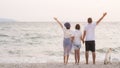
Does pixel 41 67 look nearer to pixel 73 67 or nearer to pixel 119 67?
pixel 73 67

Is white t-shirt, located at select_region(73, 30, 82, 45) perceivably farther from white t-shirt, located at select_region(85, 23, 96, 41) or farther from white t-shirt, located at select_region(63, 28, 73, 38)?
white t-shirt, located at select_region(85, 23, 96, 41)

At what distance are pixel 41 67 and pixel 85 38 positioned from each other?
2.02 meters

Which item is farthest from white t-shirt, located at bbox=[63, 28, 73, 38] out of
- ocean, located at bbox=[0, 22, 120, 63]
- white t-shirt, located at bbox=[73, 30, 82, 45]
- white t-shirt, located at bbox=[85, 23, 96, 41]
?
ocean, located at bbox=[0, 22, 120, 63]

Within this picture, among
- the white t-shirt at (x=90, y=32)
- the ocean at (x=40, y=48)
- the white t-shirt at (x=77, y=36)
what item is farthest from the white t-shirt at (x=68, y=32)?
the ocean at (x=40, y=48)

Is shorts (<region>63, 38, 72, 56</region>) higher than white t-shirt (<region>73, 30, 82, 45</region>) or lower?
lower

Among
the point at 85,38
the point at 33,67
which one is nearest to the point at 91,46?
the point at 85,38

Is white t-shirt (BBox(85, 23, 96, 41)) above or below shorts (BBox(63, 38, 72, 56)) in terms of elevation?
above

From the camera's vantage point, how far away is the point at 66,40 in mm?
13516

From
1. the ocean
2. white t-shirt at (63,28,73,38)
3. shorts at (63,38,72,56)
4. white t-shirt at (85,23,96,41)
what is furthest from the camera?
the ocean

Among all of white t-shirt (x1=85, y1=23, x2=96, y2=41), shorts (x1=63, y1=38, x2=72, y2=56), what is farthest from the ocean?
white t-shirt (x1=85, y1=23, x2=96, y2=41)

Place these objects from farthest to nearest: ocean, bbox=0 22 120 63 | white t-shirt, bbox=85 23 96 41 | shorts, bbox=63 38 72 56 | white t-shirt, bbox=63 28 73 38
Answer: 1. ocean, bbox=0 22 120 63
2. shorts, bbox=63 38 72 56
3. white t-shirt, bbox=63 28 73 38
4. white t-shirt, bbox=85 23 96 41

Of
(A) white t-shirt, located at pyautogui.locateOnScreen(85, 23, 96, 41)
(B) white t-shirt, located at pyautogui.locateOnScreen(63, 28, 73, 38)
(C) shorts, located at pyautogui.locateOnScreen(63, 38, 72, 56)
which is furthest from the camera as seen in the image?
(C) shorts, located at pyautogui.locateOnScreen(63, 38, 72, 56)

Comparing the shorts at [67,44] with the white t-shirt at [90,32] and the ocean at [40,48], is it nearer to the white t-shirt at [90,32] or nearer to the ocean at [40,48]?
the white t-shirt at [90,32]

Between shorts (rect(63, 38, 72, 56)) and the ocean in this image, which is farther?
the ocean
